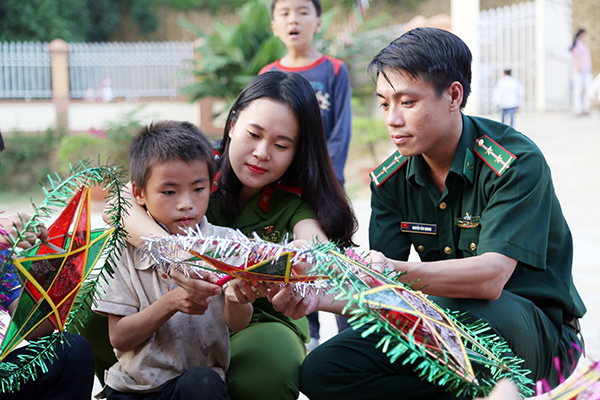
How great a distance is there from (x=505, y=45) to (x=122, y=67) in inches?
339

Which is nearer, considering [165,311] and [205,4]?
[165,311]

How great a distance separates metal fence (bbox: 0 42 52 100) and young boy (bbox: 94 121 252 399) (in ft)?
41.0

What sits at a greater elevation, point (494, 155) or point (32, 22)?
point (32, 22)

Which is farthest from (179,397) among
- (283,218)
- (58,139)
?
(58,139)

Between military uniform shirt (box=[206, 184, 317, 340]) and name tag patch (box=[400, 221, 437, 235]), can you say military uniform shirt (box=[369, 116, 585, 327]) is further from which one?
military uniform shirt (box=[206, 184, 317, 340])

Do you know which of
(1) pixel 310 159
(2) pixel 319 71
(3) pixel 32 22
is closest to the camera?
(1) pixel 310 159

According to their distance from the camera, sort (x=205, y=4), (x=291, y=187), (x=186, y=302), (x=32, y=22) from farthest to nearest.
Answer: (x=205, y=4) → (x=32, y=22) → (x=291, y=187) → (x=186, y=302)

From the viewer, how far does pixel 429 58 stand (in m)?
1.75

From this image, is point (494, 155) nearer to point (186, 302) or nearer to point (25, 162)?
point (186, 302)

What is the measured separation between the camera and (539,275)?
1.85 m

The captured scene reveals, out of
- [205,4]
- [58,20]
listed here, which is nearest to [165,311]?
[58,20]

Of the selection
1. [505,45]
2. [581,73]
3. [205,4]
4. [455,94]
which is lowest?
[455,94]

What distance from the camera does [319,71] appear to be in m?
3.26

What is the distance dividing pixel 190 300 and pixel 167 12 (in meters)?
21.5
